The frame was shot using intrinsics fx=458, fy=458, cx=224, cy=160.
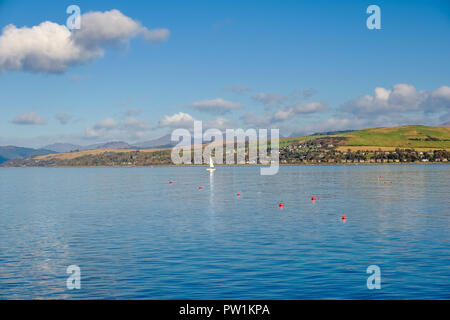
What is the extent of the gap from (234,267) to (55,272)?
521 inches

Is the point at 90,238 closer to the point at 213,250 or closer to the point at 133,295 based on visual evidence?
the point at 213,250

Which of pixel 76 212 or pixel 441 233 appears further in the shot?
pixel 76 212

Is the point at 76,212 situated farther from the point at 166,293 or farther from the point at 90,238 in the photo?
the point at 166,293

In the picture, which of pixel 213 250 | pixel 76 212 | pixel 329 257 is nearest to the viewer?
pixel 329 257

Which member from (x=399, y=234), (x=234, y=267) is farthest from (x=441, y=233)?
(x=234, y=267)

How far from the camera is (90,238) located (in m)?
Result: 48.1

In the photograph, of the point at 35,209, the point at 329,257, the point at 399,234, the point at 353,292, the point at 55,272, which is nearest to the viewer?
the point at 353,292

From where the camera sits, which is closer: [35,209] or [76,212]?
[76,212]

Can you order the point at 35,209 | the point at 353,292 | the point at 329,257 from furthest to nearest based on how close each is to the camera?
the point at 35,209 < the point at 329,257 < the point at 353,292

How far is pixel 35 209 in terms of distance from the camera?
79.7m
